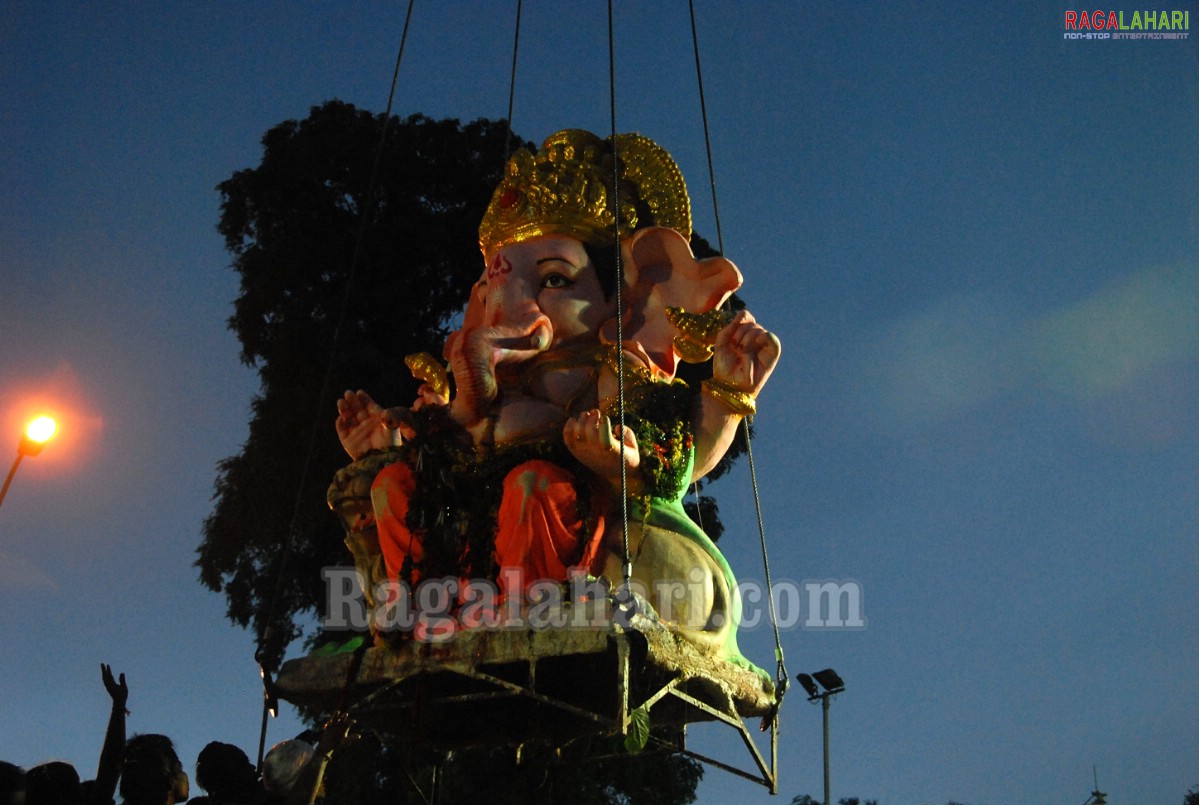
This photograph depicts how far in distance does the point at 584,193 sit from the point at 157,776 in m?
3.85

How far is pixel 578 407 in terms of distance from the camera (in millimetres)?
6277

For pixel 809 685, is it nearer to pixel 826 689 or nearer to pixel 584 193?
pixel 826 689

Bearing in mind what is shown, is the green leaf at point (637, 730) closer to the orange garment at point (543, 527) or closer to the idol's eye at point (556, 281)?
the orange garment at point (543, 527)

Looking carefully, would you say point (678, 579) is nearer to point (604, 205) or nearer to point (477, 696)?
point (477, 696)

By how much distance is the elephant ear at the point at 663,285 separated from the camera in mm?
6629

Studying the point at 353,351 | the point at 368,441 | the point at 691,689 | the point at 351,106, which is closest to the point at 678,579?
the point at 691,689

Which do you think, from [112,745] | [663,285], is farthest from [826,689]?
[112,745]

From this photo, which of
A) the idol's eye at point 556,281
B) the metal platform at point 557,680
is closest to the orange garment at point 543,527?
the metal platform at point 557,680

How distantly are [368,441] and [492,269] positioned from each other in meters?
1.16

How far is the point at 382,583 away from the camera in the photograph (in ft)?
19.7

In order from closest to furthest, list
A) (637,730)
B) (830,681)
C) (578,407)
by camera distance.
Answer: (637,730) → (578,407) → (830,681)

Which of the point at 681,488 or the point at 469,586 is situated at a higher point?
the point at 681,488

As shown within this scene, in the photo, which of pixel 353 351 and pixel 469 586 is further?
pixel 353 351

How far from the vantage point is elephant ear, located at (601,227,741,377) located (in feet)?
21.7
